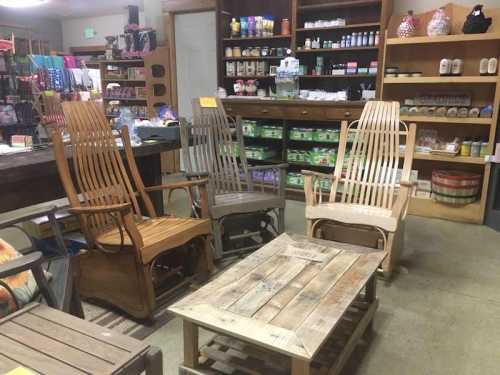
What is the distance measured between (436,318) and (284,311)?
1200mm

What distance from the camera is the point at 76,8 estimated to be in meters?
7.33

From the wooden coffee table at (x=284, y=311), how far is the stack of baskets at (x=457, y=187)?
Answer: 2050 mm

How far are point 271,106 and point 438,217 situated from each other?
2049 mm

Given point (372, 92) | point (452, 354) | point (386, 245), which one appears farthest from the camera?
point (372, 92)

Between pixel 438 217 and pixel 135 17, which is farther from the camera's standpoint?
pixel 135 17

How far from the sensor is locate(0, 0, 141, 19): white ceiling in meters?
6.79

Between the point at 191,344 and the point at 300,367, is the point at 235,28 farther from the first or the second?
the point at 300,367

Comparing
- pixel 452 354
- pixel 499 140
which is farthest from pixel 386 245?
pixel 499 140

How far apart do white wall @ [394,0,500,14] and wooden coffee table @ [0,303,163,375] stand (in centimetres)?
425

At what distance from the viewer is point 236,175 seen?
332 centimetres

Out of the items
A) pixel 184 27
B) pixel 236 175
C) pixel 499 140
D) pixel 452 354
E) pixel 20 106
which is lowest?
pixel 452 354

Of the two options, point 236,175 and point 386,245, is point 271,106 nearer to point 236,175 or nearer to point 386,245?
point 236,175

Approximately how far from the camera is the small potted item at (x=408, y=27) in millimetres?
3797

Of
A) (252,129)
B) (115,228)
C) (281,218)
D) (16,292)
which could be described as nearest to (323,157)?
(252,129)
